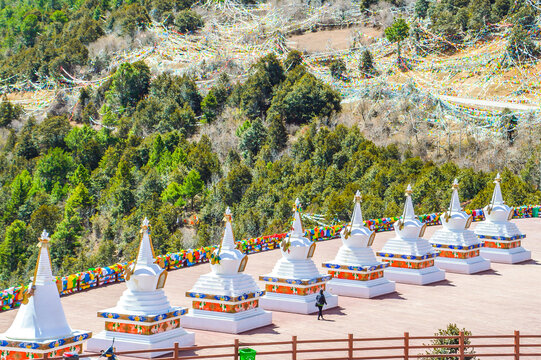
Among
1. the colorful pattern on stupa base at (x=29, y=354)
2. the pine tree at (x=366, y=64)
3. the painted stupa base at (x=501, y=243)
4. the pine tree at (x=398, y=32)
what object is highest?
the pine tree at (x=398, y=32)

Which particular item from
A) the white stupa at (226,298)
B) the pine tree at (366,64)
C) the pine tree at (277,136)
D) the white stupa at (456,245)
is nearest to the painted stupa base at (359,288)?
the white stupa at (226,298)

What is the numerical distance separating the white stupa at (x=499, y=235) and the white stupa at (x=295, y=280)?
10.4m

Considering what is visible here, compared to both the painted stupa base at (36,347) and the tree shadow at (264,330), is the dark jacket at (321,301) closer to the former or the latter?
the tree shadow at (264,330)

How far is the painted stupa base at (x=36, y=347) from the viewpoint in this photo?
1476cm

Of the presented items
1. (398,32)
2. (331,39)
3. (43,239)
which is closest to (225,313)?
(43,239)

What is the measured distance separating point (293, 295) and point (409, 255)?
224 inches

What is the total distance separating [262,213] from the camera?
48.3 meters

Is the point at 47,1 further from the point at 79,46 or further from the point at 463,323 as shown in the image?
the point at 463,323

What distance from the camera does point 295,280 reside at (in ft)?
72.0

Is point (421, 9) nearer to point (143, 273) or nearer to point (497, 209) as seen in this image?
point (497, 209)

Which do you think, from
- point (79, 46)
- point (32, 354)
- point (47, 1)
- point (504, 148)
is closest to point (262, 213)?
point (504, 148)

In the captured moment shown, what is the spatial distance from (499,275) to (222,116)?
148ft

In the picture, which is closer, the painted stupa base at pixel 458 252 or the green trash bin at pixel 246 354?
the green trash bin at pixel 246 354

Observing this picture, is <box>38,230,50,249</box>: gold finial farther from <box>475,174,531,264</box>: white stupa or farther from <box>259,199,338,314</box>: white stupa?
<box>475,174,531,264</box>: white stupa
